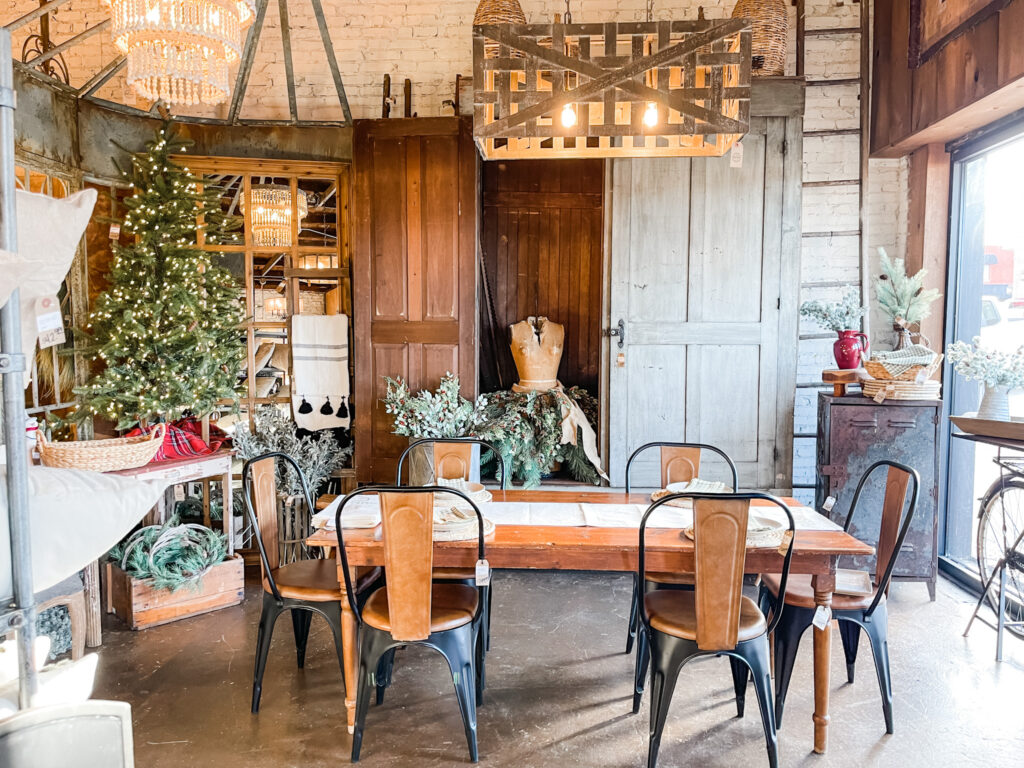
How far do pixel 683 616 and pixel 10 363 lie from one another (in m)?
2.08

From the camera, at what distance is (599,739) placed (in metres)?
2.57

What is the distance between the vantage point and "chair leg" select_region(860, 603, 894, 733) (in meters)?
2.58

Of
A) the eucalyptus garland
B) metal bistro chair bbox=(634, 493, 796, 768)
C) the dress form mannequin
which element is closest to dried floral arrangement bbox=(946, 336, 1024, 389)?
metal bistro chair bbox=(634, 493, 796, 768)

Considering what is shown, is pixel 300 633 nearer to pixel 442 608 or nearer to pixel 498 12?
pixel 442 608

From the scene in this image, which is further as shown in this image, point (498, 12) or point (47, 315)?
point (498, 12)

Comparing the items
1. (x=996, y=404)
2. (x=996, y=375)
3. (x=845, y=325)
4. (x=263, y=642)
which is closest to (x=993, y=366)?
(x=996, y=375)

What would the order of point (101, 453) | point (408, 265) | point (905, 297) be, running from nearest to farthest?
point (101, 453) < point (905, 297) < point (408, 265)

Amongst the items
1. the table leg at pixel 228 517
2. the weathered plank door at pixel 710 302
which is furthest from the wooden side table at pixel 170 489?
the weathered plank door at pixel 710 302

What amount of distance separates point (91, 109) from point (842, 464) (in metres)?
5.09

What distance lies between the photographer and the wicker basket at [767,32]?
171 inches

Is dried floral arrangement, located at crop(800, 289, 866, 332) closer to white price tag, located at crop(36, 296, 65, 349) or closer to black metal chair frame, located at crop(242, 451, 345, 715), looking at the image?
black metal chair frame, located at crop(242, 451, 345, 715)

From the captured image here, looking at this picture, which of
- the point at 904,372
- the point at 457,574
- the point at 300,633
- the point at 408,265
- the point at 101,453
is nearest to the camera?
the point at 457,574

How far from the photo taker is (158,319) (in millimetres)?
3816

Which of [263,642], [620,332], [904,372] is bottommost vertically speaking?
[263,642]
